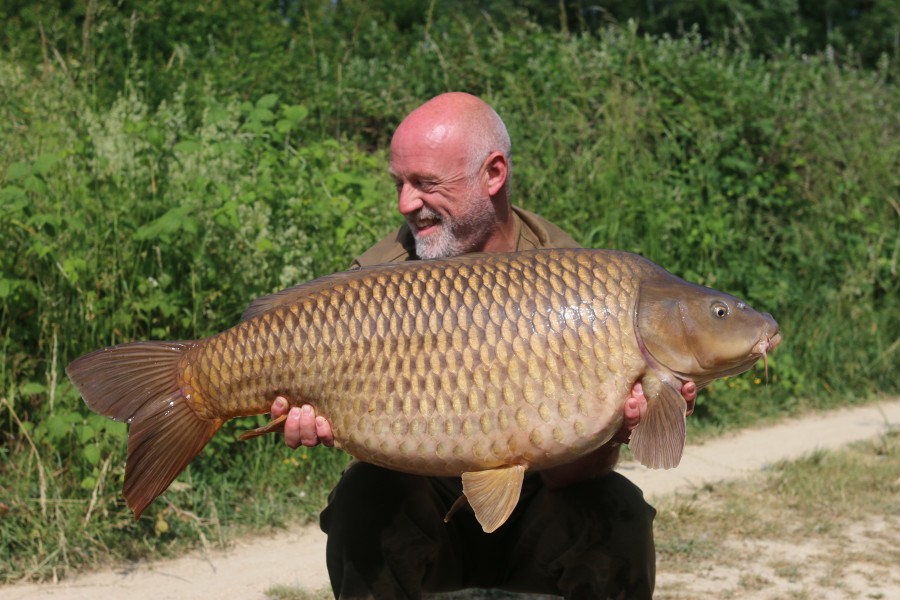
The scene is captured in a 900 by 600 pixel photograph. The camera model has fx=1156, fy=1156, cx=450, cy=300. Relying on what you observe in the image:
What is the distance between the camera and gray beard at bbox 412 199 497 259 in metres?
2.72

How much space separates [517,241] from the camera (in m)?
2.94

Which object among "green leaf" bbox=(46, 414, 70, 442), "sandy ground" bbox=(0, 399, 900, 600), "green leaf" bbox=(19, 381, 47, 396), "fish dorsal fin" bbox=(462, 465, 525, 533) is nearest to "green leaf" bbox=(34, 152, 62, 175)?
"green leaf" bbox=(19, 381, 47, 396)

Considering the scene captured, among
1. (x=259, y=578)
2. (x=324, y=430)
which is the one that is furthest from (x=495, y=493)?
(x=259, y=578)

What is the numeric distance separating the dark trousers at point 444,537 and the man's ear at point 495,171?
71 cm

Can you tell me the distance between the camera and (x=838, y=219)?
6.45 meters

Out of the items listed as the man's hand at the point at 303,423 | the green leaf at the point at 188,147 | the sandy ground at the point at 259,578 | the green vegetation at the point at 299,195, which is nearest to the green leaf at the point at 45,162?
the green vegetation at the point at 299,195

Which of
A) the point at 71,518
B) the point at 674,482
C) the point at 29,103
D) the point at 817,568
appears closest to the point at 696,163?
the point at 674,482

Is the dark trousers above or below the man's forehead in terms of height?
below

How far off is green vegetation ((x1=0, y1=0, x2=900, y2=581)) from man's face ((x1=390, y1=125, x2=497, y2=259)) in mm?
1283

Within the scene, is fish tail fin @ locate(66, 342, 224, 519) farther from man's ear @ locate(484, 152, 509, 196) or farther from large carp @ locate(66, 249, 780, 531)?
man's ear @ locate(484, 152, 509, 196)

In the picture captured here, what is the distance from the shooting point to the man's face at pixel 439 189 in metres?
2.71

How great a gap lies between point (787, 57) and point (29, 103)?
5126 millimetres

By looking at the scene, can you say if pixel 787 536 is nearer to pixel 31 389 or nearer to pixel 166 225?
pixel 166 225

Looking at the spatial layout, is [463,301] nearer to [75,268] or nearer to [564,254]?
[564,254]
